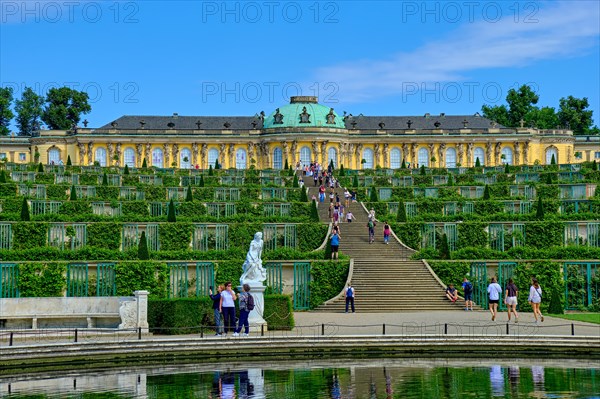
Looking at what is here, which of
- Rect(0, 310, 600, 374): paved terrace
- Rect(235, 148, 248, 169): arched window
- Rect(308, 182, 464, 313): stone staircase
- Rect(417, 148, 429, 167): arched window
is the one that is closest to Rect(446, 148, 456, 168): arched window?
Rect(417, 148, 429, 167): arched window

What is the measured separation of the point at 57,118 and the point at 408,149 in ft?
121

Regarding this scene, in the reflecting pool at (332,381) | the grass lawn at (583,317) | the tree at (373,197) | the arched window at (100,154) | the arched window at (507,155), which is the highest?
the arched window at (100,154)

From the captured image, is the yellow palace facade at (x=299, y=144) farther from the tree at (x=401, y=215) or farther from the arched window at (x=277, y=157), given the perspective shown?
the tree at (x=401, y=215)

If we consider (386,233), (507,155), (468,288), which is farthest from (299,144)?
(468,288)

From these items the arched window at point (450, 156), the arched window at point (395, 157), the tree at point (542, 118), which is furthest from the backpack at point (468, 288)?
the tree at point (542, 118)

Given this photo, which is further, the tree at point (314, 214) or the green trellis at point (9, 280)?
the tree at point (314, 214)

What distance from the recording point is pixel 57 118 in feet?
342

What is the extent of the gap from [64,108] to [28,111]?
8793mm

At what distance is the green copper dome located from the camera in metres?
95.2

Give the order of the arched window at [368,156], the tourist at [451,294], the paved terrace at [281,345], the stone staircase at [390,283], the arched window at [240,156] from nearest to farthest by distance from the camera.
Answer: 1. the paved terrace at [281,345]
2. the stone staircase at [390,283]
3. the tourist at [451,294]
4. the arched window at [240,156]
5. the arched window at [368,156]

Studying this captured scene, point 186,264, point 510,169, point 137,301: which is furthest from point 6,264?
point 510,169

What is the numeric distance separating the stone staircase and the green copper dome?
55.0 meters

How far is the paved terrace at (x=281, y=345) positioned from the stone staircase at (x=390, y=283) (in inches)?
267

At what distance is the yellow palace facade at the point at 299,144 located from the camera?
311 feet
